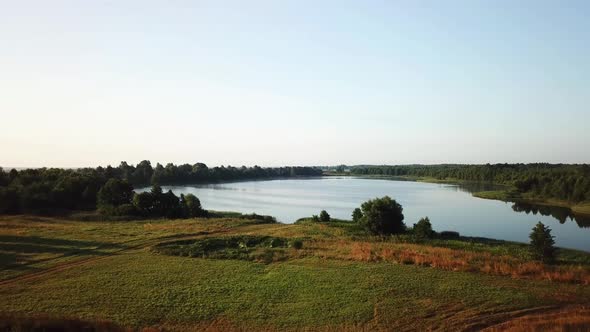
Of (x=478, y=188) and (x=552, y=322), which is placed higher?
(x=478, y=188)

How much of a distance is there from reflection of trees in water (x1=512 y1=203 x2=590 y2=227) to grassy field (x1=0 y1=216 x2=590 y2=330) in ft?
123

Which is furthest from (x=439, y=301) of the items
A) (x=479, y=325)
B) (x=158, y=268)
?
(x=158, y=268)

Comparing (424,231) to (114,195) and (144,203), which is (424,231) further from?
(114,195)

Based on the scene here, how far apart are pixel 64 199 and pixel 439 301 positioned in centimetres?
6272

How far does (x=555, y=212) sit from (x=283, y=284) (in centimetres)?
7198

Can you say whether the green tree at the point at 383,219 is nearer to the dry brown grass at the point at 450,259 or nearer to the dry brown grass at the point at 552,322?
the dry brown grass at the point at 450,259

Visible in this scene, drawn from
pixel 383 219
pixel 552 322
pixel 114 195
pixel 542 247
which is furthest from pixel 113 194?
pixel 552 322

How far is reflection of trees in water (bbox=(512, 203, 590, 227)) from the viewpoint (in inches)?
2557

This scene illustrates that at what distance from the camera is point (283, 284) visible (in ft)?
72.7

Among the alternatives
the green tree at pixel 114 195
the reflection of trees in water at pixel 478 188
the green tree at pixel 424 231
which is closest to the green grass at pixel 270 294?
the green tree at pixel 424 231

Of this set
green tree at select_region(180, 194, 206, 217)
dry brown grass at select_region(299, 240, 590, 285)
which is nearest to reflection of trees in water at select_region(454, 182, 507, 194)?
green tree at select_region(180, 194, 206, 217)

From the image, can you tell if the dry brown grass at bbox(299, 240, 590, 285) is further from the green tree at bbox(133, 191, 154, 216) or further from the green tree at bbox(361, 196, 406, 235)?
the green tree at bbox(133, 191, 154, 216)

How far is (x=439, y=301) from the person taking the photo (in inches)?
746

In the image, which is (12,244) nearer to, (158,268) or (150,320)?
(158,268)
